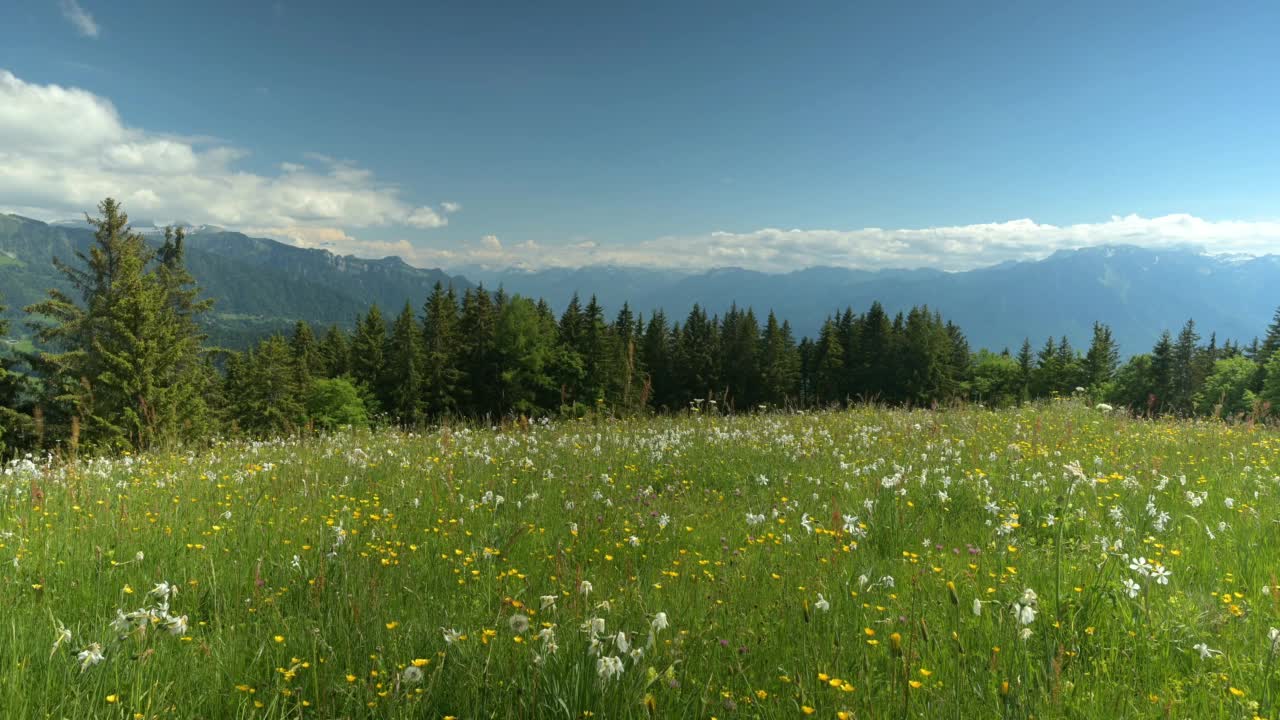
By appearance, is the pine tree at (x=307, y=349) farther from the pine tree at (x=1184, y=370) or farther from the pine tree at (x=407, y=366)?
the pine tree at (x=1184, y=370)

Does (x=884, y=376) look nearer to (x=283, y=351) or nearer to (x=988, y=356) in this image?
(x=988, y=356)

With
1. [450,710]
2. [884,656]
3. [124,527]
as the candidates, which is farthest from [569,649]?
[124,527]

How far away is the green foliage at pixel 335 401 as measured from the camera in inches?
1921

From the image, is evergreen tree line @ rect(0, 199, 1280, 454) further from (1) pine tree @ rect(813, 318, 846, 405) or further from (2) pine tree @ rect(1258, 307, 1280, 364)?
(2) pine tree @ rect(1258, 307, 1280, 364)

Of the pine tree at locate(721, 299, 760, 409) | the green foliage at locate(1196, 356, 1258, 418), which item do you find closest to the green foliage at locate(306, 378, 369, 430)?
the pine tree at locate(721, 299, 760, 409)

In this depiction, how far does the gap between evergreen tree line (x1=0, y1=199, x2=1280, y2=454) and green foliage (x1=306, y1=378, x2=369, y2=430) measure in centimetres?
18

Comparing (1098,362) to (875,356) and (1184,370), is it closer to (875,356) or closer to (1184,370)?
(1184,370)

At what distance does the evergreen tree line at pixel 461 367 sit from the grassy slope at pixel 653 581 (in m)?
2.67

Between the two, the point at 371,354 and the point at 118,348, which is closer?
the point at 118,348

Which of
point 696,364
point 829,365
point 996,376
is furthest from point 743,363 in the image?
point 996,376

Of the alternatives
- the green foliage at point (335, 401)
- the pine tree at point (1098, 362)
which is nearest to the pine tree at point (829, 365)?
the pine tree at point (1098, 362)

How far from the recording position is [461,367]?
5775 cm

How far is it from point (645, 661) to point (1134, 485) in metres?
6.37

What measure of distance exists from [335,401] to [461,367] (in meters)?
12.0
